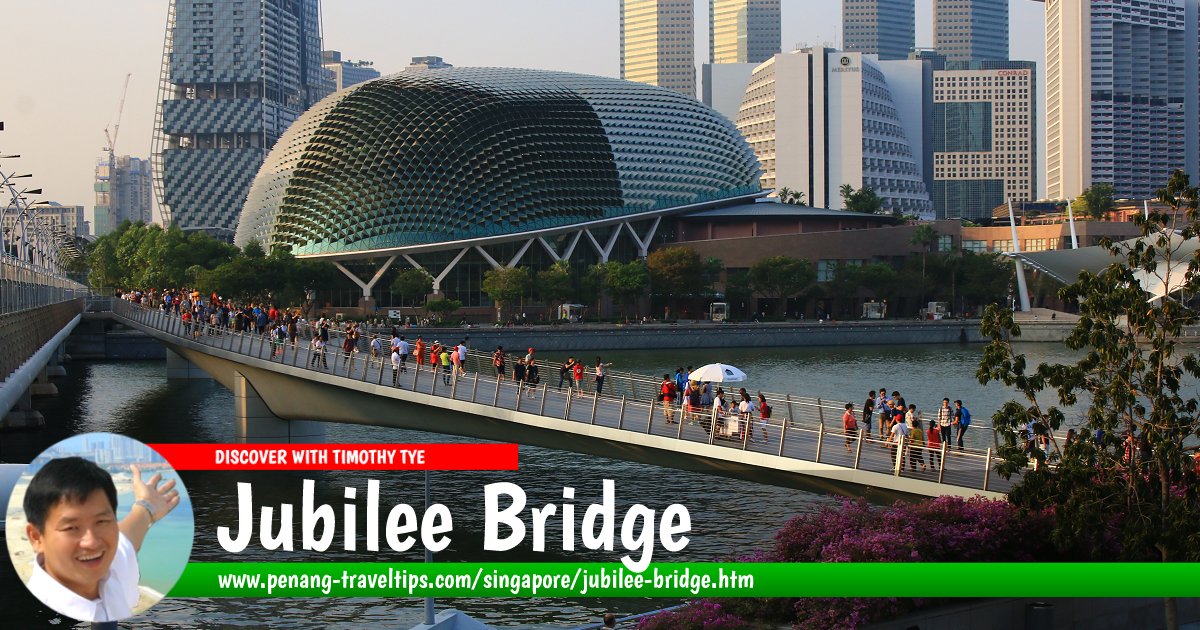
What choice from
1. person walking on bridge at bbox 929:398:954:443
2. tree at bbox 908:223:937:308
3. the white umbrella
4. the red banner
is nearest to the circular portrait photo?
the red banner

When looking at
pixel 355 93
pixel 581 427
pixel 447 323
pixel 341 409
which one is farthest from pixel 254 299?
pixel 581 427

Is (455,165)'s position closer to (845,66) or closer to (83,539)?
(845,66)

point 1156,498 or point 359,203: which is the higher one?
point 359,203

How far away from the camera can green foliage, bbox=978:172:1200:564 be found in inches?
552

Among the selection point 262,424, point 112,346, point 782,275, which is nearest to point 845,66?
point 782,275

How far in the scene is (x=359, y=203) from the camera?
116 m

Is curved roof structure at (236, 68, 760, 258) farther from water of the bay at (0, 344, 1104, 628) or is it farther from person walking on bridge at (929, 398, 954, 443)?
person walking on bridge at (929, 398, 954, 443)

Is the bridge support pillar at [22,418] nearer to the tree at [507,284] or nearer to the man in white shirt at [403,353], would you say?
the man in white shirt at [403,353]

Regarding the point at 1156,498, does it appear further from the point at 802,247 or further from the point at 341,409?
the point at 802,247

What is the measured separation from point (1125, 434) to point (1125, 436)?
102 millimetres

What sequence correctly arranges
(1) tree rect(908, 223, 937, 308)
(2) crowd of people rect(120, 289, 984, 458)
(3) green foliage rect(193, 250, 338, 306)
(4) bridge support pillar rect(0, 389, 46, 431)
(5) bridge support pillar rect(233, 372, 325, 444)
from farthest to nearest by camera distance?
1. (1) tree rect(908, 223, 937, 308)
2. (3) green foliage rect(193, 250, 338, 306)
3. (4) bridge support pillar rect(0, 389, 46, 431)
4. (5) bridge support pillar rect(233, 372, 325, 444)
5. (2) crowd of people rect(120, 289, 984, 458)

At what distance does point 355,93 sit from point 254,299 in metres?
37.4

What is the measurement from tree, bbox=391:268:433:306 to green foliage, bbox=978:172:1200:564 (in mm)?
94880

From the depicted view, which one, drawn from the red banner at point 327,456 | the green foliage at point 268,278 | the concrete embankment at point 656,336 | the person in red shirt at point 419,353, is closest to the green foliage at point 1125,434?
the red banner at point 327,456
